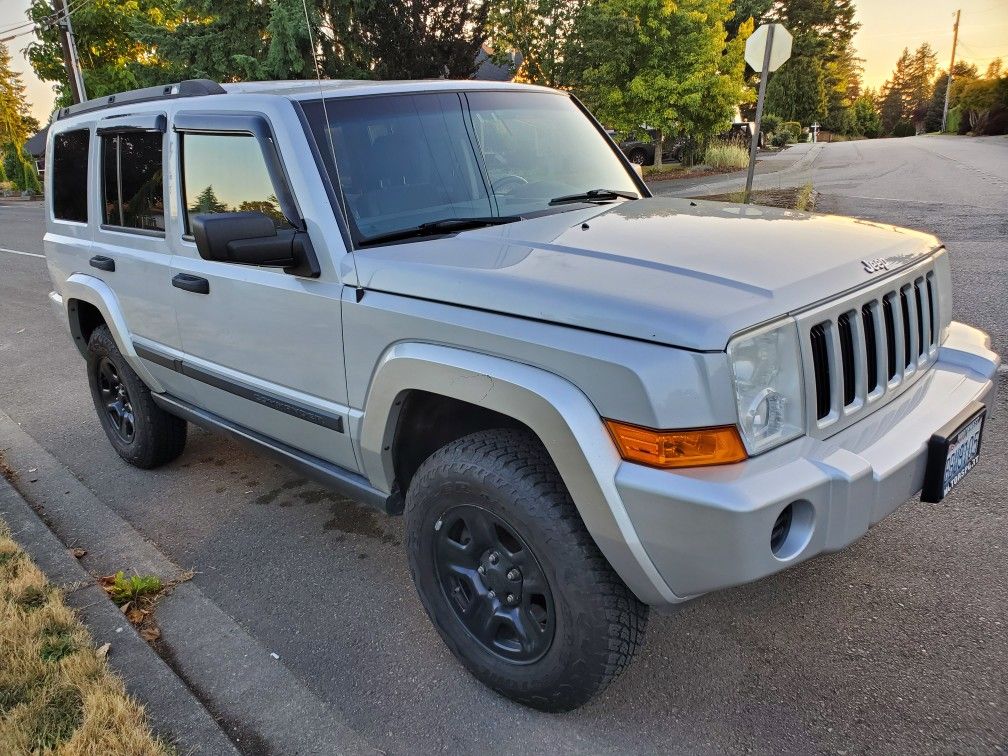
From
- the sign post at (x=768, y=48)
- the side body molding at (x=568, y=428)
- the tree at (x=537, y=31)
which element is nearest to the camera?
the side body molding at (x=568, y=428)

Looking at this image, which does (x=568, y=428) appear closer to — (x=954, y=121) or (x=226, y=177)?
(x=226, y=177)

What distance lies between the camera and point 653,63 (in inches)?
782

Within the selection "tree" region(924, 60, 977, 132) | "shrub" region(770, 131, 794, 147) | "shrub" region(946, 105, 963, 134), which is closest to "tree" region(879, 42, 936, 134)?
"tree" region(924, 60, 977, 132)

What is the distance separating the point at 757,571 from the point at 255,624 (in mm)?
2038

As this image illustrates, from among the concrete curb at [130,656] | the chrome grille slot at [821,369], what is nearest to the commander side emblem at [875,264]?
the chrome grille slot at [821,369]

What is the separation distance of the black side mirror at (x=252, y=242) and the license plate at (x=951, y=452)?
2.05 m

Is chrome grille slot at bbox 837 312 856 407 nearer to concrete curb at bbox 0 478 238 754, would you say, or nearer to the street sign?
concrete curb at bbox 0 478 238 754

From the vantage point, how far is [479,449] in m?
2.29

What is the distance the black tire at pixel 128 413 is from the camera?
13.9 feet

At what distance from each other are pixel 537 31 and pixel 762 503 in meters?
19.9

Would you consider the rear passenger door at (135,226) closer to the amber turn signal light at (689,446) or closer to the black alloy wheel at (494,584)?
the black alloy wheel at (494,584)

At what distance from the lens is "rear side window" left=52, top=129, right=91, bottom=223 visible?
4176 millimetres

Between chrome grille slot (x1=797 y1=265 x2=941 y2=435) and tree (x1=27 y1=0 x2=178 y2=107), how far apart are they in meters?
33.8

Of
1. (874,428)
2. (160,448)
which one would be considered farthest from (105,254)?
(874,428)
